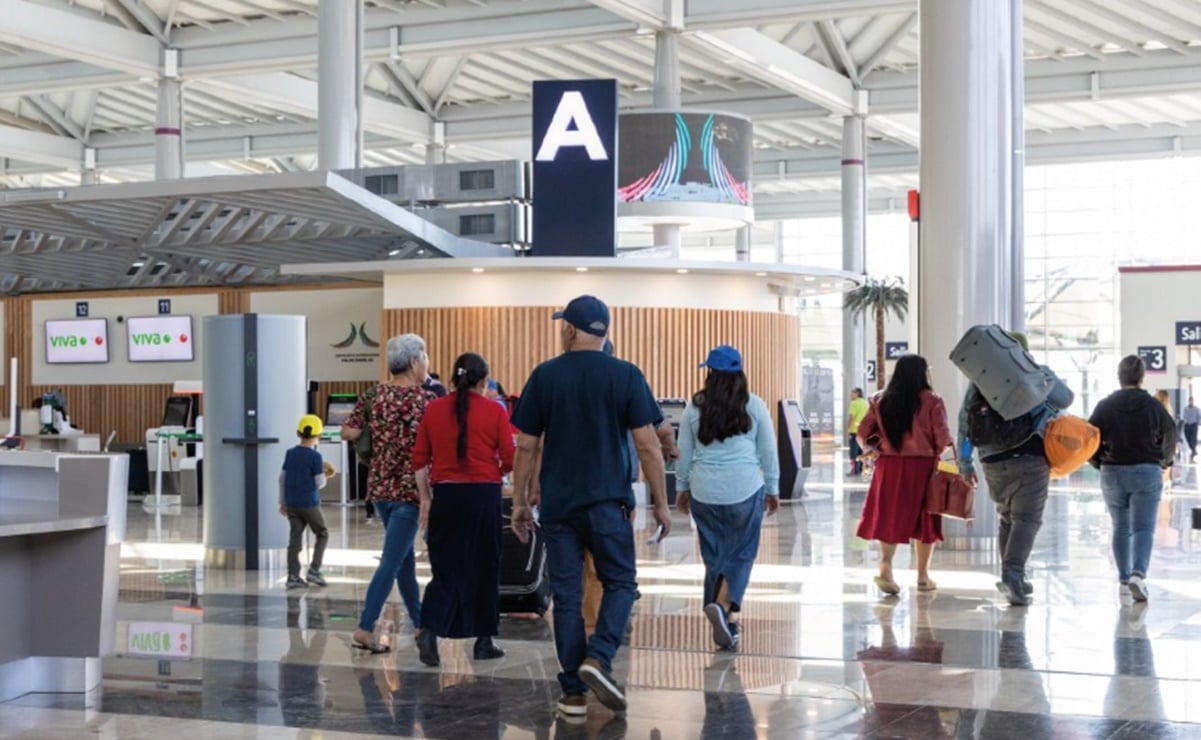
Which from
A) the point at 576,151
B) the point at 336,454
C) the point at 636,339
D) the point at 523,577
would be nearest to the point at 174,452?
the point at 336,454

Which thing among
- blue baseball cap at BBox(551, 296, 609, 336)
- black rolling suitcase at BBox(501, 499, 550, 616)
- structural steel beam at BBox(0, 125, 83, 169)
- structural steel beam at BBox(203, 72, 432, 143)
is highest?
structural steel beam at BBox(203, 72, 432, 143)

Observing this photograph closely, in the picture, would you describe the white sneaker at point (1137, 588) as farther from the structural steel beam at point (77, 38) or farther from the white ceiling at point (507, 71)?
the structural steel beam at point (77, 38)

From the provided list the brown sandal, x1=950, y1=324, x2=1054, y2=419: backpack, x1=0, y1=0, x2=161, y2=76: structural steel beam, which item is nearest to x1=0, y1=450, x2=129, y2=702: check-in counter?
the brown sandal

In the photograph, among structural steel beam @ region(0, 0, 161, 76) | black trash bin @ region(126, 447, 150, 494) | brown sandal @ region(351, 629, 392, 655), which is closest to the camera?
brown sandal @ region(351, 629, 392, 655)

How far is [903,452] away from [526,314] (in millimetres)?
10559

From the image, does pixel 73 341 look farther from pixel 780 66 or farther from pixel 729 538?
pixel 729 538

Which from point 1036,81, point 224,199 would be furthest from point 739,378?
point 1036,81

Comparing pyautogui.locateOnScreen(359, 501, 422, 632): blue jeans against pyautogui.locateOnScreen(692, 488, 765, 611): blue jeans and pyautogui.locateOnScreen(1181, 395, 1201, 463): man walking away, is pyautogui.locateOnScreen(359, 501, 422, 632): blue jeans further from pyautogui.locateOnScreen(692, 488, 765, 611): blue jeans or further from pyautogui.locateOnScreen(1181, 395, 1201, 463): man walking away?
pyautogui.locateOnScreen(1181, 395, 1201, 463): man walking away

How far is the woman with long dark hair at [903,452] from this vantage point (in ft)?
32.0

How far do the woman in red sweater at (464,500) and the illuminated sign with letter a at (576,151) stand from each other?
11655 mm

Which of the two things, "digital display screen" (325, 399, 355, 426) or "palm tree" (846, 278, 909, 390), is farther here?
"palm tree" (846, 278, 909, 390)

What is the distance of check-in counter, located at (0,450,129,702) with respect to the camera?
6.86 metres

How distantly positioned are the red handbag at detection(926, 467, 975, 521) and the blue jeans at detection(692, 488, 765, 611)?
6.68 feet

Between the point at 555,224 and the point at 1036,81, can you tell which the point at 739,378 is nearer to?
the point at 555,224
